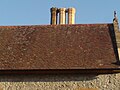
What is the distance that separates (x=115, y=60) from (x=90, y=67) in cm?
130

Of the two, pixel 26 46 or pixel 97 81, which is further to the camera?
pixel 26 46

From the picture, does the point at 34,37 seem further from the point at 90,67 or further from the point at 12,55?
the point at 90,67

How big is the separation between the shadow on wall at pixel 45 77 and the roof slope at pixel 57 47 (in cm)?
42

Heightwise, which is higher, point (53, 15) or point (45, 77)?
point (53, 15)

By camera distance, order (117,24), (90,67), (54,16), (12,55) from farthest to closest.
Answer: (54,16) < (117,24) < (12,55) < (90,67)

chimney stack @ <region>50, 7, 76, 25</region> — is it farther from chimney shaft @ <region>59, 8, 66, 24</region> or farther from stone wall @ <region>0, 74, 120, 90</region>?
stone wall @ <region>0, 74, 120, 90</region>

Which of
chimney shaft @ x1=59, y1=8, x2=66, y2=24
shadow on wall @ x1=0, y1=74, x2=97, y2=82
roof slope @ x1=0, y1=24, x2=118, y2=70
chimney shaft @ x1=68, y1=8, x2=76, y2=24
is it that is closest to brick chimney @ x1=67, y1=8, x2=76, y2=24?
A: chimney shaft @ x1=68, y1=8, x2=76, y2=24

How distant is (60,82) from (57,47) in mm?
2440

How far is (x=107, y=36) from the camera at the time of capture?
18750 millimetres

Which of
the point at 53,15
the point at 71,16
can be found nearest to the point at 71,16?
the point at 71,16

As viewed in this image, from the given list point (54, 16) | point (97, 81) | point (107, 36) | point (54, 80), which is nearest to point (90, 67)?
point (97, 81)

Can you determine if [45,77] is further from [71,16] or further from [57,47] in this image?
[71,16]

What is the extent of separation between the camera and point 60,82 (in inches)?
A: 645

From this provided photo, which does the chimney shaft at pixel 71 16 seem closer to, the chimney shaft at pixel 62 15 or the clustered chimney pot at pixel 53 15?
the chimney shaft at pixel 62 15
